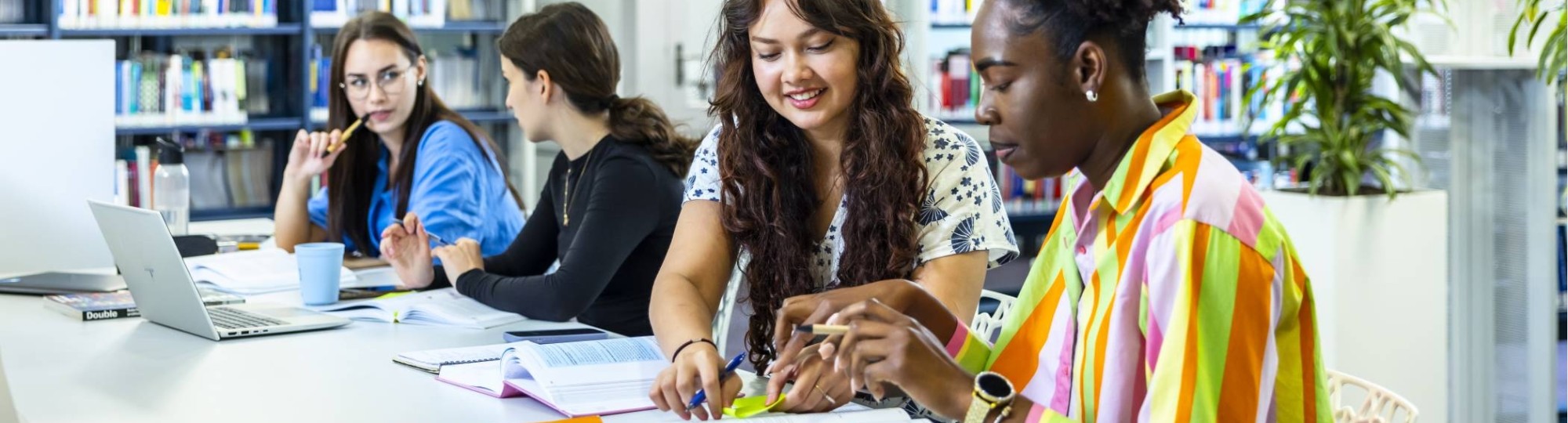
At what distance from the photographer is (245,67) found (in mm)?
4531

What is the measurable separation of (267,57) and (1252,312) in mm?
4219

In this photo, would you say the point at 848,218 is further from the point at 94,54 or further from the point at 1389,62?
the point at 1389,62

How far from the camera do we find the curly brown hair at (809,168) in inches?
68.6

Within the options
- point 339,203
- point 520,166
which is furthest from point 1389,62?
point 520,166

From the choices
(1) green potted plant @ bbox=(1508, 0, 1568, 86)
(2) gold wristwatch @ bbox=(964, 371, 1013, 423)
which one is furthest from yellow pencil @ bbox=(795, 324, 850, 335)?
(1) green potted plant @ bbox=(1508, 0, 1568, 86)

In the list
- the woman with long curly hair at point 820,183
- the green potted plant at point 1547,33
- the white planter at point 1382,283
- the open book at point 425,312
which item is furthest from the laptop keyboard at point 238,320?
the green potted plant at point 1547,33

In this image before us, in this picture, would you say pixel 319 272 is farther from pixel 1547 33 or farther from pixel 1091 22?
pixel 1547 33

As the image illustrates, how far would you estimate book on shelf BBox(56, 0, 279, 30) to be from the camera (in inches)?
163

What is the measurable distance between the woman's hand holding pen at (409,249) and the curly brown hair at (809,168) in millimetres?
627

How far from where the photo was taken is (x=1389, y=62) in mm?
3189

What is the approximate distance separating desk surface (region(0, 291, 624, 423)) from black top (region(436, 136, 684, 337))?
0.06m

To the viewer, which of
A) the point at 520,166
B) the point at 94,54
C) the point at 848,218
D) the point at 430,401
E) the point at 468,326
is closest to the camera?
the point at 430,401

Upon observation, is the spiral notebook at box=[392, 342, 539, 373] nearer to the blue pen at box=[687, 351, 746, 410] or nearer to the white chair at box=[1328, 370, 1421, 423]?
the blue pen at box=[687, 351, 746, 410]

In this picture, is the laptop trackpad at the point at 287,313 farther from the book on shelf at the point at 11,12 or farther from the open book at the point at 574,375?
the book on shelf at the point at 11,12
